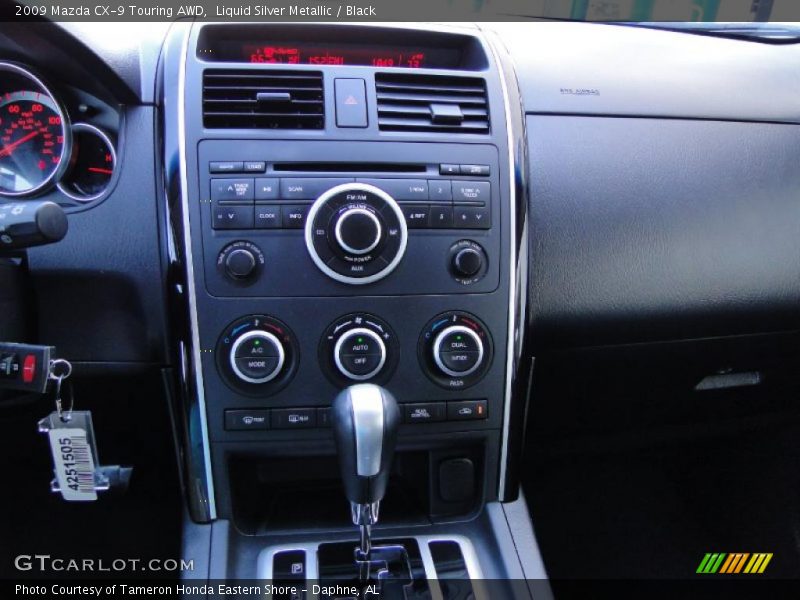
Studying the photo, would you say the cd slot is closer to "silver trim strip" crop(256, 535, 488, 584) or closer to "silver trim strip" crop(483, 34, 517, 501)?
"silver trim strip" crop(483, 34, 517, 501)

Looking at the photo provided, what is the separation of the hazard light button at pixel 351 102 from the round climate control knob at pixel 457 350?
0.35 meters

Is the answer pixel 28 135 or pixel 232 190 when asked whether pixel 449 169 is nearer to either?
pixel 232 190

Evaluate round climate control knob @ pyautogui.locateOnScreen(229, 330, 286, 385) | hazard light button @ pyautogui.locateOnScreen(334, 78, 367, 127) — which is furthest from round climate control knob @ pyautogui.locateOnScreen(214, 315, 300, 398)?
hazard light button @ pyautogui.locateOnScreen(334, 78, 367, 127)

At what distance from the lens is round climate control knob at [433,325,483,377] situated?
1.08 meters

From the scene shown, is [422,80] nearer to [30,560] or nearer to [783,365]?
[783,365]

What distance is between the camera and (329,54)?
1.21m

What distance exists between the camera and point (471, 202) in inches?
43.4

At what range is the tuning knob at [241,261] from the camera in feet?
3.38

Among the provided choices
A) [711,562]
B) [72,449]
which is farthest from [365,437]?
[711,562]

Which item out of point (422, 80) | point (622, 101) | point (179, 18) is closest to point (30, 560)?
point (179, 18)

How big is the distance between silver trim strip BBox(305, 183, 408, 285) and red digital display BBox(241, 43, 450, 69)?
0.85 feet

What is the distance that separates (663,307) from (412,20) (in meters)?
0.69
